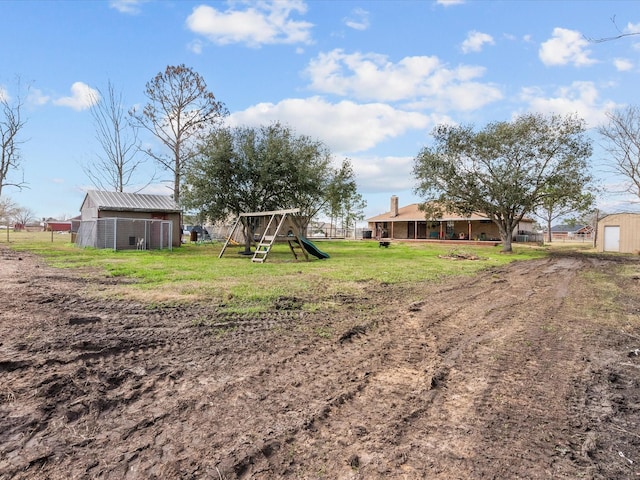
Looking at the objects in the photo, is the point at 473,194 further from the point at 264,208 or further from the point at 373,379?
the point at 373,379

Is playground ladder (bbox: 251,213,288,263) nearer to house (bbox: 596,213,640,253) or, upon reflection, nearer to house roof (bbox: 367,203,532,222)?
house (bbox: 596,213,640,253)

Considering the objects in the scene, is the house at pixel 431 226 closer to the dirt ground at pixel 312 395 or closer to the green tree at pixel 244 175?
the green tree at pixel 244 175

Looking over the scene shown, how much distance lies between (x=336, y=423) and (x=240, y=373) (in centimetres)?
126

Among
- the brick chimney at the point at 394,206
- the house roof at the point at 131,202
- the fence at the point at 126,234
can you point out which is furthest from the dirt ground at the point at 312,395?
the brick chimney at the point at 394,206

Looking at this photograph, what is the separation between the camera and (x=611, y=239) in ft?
95.6

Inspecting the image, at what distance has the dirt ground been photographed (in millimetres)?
2375

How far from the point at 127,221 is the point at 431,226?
97.1ft

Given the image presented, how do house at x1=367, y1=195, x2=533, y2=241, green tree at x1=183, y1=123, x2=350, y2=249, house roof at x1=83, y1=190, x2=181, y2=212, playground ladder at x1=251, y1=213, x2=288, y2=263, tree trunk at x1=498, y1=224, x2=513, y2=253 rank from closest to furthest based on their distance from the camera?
playground ladder at x1=251, y1=213, x2=288, y2=263 → green tree at x1=183, y1=123, x2=350, y2=249 → house roof at x1=83, y1=190, x2=181, y2=212 → tree trunk at x1=498, y1=224, x2=513, y2=253 → house at x1=367, y1=195, x2=533, y2=241

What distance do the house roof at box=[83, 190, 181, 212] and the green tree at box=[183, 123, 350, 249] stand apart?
5812mm

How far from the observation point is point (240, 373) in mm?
3748

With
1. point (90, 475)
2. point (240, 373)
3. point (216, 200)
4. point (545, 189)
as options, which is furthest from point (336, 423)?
point (545, 189)

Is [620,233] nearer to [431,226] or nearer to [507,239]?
[507,239]

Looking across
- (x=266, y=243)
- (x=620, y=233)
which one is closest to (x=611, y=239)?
(x=620, y=233)

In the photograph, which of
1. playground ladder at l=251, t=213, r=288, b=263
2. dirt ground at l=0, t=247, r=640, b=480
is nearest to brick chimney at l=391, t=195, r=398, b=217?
playground ladder at l=251, t=213, r=288, b=263
